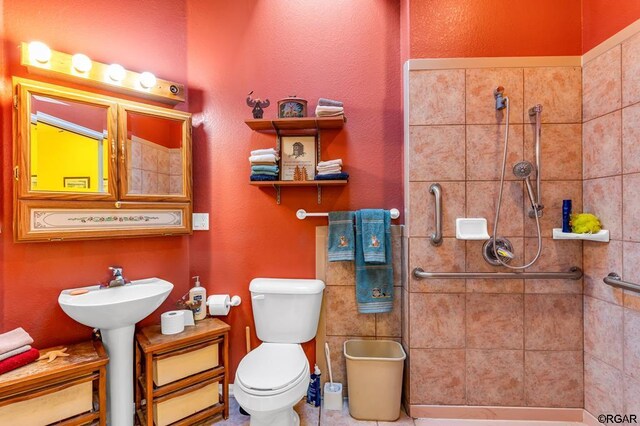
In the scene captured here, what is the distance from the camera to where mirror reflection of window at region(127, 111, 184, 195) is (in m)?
1.77

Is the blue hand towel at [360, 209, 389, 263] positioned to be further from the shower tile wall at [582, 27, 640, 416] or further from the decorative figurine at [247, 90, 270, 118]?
the shower tile wall at [582, 27, 640, 416]

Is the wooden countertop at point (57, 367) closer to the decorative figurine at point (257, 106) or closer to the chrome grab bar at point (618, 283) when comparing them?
the decorative figurine at point (257, 106)

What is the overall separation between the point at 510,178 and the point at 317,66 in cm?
141

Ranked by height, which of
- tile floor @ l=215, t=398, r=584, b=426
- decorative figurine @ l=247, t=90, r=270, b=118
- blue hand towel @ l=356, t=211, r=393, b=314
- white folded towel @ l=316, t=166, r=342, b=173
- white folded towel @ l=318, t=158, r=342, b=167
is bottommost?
tile floor @ l=215, t=398, r=584, b=426

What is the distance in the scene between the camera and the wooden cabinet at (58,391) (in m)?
1.22

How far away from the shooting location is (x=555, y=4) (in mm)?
1684

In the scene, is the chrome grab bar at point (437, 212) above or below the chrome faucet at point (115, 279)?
above

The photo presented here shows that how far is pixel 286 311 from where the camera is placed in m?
1.82

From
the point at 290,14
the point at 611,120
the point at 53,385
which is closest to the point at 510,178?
the point at 611,120

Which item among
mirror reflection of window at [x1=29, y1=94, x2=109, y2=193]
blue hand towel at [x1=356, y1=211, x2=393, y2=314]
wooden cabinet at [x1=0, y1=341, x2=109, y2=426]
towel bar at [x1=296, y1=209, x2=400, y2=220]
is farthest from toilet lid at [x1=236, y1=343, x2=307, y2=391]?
mirror reflection of window at [x1=29, y1=94, x2=109, y2=193]

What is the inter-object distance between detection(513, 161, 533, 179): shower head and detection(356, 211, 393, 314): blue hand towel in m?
0.75

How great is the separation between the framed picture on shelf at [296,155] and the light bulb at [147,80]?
0.85 metres

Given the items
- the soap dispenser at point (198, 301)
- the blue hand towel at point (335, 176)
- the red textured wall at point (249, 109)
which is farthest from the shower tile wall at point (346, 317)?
the soap dispenser at point (198, 301)

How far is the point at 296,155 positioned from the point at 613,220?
1792 mm
